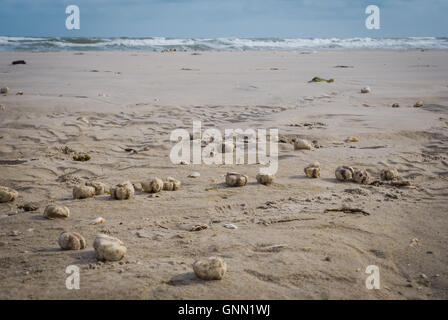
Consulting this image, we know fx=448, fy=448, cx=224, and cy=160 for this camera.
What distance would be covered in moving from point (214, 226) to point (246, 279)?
67cm

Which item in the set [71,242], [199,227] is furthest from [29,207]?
[199,227]

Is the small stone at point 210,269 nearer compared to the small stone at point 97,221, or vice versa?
the small stone at point 210,269

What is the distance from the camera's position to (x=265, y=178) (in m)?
3.36

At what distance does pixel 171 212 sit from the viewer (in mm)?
2832

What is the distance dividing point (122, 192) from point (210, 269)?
1267mm

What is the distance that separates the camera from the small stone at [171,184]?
323 centimetres

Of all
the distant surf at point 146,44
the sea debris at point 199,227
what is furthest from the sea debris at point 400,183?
the distant surf at point 146,44

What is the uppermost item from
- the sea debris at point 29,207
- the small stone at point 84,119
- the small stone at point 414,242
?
the small stone at point 84,119

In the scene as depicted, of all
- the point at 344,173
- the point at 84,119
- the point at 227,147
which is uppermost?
the point at 84,119

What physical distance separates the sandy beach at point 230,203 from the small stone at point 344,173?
0.28 feet

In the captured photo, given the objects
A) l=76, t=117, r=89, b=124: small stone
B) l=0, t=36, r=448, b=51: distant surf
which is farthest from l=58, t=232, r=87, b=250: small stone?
l=0, t=36, r=448, b=51: distant surf

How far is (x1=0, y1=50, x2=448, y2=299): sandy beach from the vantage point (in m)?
1.97

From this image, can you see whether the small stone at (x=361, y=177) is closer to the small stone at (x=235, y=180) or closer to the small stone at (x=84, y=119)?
the small stone at (x=235, y=180)

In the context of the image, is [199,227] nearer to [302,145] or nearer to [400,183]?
[400,183]
